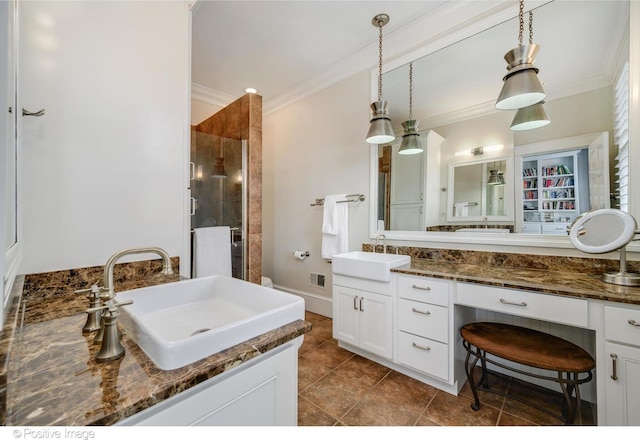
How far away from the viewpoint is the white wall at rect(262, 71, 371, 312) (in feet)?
8.29

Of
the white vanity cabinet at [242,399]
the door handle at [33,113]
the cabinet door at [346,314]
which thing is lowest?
the cabinet door at [346,314]

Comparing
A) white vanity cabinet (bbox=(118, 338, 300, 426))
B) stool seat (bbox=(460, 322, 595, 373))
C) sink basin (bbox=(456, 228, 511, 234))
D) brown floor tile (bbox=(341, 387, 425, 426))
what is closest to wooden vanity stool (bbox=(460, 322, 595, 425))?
stool seat (bbox=(460, 322, 595, 373))

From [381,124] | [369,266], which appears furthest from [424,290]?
[381,124]

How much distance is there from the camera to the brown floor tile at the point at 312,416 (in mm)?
1371

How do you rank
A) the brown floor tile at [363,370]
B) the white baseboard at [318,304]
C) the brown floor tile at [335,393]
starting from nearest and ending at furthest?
the brown floor tile at [335,393], the brown floor tile at [363,370], the white baseboard at [318,304]

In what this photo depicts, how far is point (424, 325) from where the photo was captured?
1.64m

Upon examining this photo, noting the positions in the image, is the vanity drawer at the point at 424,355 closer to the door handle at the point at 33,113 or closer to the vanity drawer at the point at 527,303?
the vanity drawer at the point at 527,303

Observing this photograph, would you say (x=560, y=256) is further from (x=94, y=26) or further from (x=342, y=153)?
(x=94, y=26)

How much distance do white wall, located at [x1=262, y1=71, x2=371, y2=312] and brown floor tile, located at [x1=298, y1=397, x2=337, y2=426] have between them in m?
1.35

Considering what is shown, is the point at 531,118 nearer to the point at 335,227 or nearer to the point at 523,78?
the point at 523,78

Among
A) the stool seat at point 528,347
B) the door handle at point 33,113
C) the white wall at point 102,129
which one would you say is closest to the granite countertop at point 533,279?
the stool seat at point 528,347

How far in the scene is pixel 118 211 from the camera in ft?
4.46

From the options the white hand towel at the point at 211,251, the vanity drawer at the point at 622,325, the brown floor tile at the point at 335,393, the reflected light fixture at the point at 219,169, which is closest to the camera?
the vanity drawer at the point at 622,325

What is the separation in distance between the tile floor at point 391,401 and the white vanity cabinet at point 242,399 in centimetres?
78
